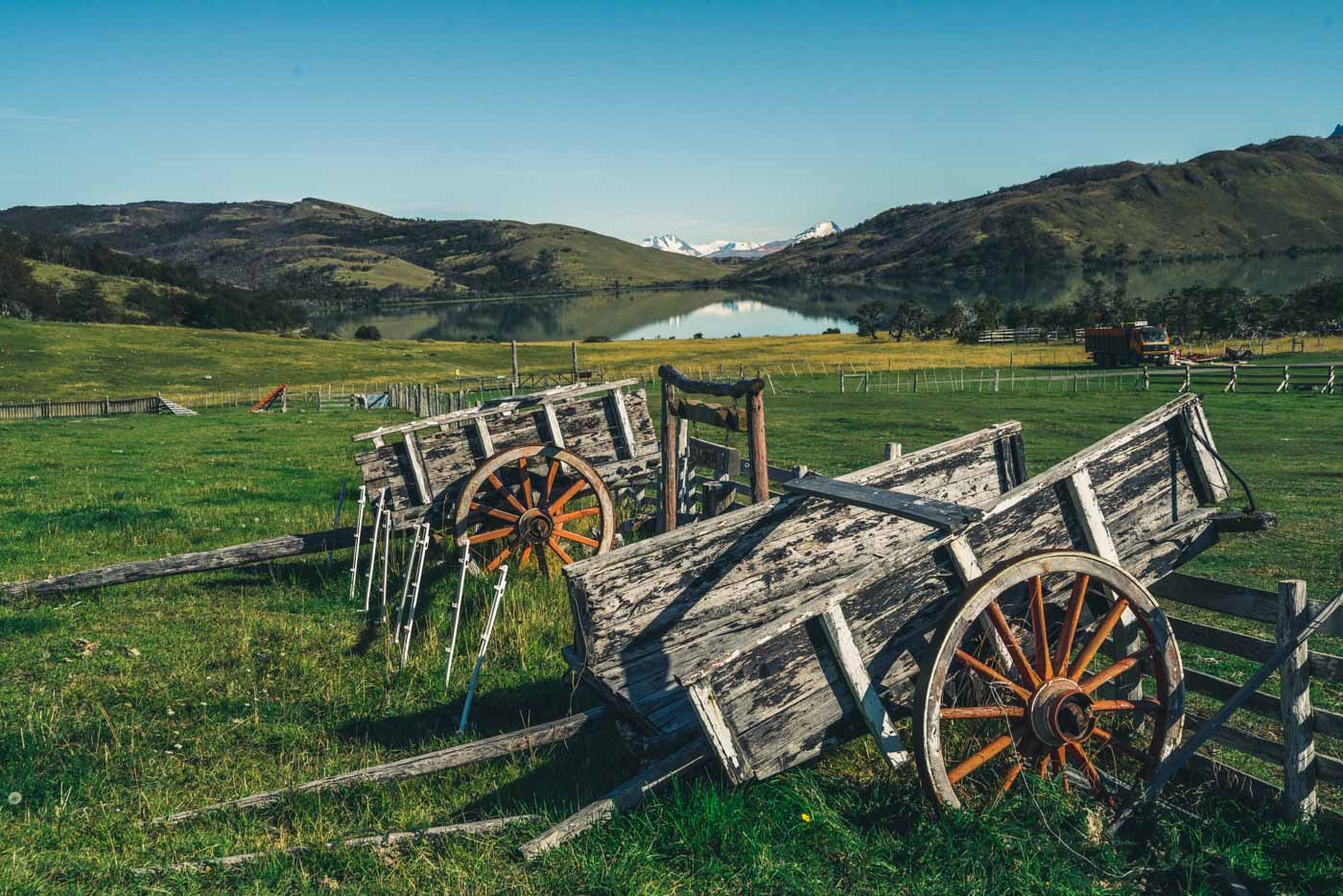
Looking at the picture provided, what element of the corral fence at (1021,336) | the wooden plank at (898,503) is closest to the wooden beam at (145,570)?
the wooden plank at (898,503)

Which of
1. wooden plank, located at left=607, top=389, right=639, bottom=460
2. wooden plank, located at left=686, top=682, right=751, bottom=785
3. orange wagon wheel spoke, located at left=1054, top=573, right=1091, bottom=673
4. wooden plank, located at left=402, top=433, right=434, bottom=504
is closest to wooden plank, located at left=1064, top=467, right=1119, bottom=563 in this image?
orange wagon wheel spoke, located at left=1054, top=573, right=1091, bottom=673

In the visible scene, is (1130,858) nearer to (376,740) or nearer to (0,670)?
(376,740)

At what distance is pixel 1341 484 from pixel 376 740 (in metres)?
17.0

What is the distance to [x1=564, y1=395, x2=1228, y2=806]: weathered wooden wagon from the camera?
3.93 meters

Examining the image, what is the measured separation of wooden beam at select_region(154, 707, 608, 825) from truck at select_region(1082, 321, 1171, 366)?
170 ft

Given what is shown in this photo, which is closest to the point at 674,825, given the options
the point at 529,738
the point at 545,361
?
the point at 529,738

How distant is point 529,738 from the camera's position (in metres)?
5.00

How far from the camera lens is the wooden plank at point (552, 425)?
9.74m

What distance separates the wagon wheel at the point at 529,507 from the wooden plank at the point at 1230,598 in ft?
16.7

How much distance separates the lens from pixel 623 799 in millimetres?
4285

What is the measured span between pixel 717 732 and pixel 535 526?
5.55m

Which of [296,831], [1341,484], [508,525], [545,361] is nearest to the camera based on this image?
[296,831]

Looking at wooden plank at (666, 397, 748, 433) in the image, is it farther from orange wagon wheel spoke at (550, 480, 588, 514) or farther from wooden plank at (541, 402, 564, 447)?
wooden plank at (541, 402, 564, 447)

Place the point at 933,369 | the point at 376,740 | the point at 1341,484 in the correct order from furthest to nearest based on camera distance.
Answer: the point at 933,369, the point at 1341,484, the point at 376,740
